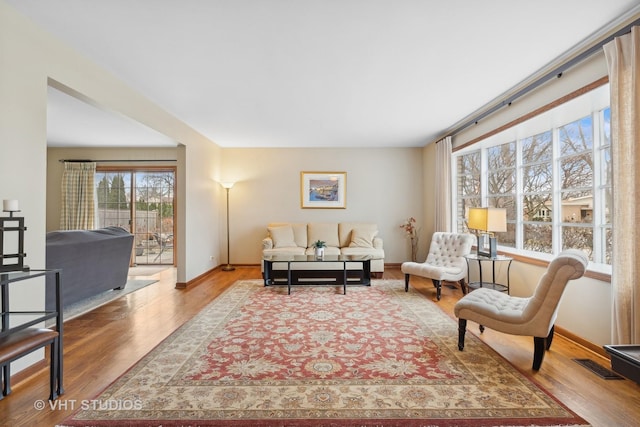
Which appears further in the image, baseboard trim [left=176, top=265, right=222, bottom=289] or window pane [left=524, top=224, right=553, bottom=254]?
baseboard trim [left=176, top=265, right=222, bottom=289]

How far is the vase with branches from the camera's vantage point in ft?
20.8

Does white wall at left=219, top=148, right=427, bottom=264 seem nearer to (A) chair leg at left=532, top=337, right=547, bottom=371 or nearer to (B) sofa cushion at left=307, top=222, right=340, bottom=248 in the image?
(B) sofa cushion at left=307, top=222, right=340, bottom=248

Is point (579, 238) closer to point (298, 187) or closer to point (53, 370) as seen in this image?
point (53, 370)

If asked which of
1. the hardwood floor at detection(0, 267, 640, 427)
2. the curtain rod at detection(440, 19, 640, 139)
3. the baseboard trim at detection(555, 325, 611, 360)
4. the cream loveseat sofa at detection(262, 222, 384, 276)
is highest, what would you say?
the curtain rod at detection(440, 19, 640, 139)

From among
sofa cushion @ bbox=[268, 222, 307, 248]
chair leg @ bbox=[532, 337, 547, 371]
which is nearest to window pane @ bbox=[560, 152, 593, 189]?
chair leg @ bbox=[532, 337, 547, 371]

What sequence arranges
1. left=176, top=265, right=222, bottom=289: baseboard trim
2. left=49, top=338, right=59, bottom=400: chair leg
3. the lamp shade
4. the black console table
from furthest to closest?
1. left=176, top=265, right=222, bottom=289: baseboard trim
2. the lamp shade
3. left=49, top=338, right=59, bottom=400: chair leg
4. the black console table

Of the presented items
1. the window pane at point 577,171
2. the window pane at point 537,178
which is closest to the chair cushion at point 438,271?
the window pane at point 537,178

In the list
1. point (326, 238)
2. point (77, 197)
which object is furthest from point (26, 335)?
point (77, 197)

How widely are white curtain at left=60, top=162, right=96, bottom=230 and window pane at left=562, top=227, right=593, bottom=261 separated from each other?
8.05 m

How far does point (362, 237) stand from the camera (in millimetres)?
6035

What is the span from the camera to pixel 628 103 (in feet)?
7.22

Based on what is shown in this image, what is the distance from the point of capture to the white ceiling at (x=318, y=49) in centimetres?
212

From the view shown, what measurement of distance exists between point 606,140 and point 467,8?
1912 mm

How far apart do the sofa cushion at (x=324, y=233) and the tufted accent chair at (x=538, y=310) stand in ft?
12.1
